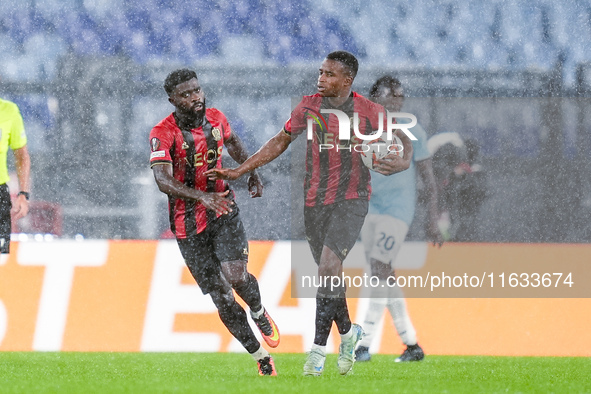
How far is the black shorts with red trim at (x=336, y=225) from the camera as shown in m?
4.65

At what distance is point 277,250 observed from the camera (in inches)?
267

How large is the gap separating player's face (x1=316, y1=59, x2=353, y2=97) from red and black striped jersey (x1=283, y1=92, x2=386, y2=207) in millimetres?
42

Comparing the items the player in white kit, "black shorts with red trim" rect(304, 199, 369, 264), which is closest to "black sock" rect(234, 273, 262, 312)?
"black shorts with red trim" rect(304, 199, 369, 264)

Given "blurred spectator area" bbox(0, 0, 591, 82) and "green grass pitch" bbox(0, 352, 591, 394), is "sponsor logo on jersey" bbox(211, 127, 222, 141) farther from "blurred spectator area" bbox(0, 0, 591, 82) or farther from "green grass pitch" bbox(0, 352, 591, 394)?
"blurred spectator area" bbox(0, 0, 591, 82)

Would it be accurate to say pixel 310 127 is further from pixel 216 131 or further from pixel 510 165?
pixel 510 165

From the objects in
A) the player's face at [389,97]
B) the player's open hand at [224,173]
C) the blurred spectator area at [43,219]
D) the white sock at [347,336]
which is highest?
the player's face at [389,97]

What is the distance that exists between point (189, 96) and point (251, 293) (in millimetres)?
1001

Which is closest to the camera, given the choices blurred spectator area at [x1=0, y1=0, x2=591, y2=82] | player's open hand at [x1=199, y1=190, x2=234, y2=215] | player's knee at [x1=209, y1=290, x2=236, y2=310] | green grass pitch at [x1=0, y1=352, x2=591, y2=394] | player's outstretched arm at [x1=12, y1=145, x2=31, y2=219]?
green grass pitch at [x1=0, y1=352, x2=591, y2=394]

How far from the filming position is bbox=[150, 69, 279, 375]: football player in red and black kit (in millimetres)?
4777

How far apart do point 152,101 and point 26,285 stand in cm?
479

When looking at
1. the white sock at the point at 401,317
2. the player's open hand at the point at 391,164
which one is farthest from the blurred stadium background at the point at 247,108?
the player's open hand at the point at 391,164

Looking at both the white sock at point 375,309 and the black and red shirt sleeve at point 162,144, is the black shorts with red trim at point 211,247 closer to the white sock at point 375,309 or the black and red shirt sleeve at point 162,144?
the black and red shirt sleeve at point 162,144

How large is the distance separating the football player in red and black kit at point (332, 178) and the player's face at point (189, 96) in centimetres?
35

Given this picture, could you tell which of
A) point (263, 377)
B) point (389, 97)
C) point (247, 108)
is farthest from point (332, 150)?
point (247, 108)
